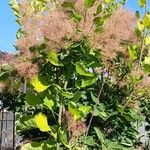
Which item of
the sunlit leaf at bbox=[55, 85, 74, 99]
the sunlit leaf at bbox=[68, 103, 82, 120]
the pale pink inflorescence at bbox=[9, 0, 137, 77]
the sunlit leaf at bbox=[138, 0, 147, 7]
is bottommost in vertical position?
the sunlit leaf at bbox=[68, 103, 82, 120]

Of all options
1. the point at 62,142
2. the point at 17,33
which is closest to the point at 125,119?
the point at 62,142

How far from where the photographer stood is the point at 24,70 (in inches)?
103

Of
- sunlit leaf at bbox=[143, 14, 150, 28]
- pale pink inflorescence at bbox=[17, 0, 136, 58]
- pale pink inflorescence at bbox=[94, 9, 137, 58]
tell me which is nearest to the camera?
pale pink inflorescence at bbox=[17, 0, 136, 58]

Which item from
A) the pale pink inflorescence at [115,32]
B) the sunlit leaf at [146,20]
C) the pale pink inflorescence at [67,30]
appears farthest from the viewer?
the sunlit leaf at [146,20]

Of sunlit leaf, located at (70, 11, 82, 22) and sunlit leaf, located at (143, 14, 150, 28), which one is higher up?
sunlit leaf, located at (143, 14, 150, 28)

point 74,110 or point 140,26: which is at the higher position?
point 140,26

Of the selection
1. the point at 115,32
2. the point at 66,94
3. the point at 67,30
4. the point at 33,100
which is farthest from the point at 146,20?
the point at 33,100

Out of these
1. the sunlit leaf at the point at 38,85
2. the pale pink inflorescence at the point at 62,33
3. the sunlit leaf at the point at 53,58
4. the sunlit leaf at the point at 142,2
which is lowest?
the sunlit leaf at the point at 38,85

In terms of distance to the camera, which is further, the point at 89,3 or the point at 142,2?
the point at 142,2

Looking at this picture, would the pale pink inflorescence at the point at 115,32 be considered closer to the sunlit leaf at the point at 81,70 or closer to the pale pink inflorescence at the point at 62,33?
the pale pink inflorescence at the point at 62,33

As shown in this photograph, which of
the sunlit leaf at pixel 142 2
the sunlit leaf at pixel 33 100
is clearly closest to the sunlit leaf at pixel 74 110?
the sunlit leaf at pixel 33 100

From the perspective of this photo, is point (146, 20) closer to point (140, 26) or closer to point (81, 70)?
point (140, 26)

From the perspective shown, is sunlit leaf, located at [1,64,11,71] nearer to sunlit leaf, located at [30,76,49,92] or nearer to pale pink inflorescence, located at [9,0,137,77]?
pale pink inflorescence, located at [9,0,137,77]

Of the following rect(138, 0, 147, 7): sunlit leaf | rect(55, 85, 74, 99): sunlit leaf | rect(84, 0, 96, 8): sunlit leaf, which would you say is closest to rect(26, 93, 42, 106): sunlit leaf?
rect(55, 85, 74, 99): sunlit leaf
